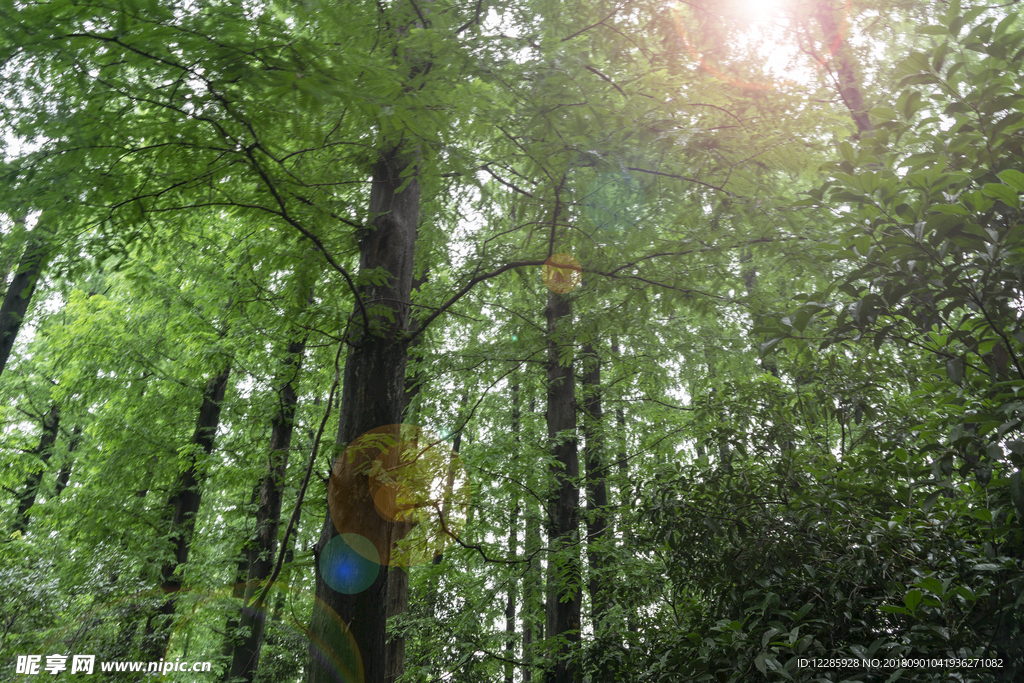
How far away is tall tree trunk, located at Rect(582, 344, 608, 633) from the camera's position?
6336mm

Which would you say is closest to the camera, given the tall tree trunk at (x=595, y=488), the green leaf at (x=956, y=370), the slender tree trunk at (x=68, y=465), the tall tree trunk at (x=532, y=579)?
the green leaf at (x=956, y=370)

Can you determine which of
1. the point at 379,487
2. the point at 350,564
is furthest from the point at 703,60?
the point at 350,564

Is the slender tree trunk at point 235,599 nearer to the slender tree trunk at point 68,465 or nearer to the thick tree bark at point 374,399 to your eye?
the slender tree trunk at point 68,465

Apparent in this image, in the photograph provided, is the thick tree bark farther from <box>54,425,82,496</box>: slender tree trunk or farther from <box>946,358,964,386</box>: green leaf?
<box>54,425,82,496</box>: slender tree trunk

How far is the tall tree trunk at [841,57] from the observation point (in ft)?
21.3

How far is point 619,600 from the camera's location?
538 cm

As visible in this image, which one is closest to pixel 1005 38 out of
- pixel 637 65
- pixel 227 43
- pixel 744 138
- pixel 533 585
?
pixel 744 138

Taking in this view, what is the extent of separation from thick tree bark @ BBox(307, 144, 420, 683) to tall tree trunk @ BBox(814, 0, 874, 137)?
5.56m

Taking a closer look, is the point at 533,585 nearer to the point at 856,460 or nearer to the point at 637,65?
the point at 856,460

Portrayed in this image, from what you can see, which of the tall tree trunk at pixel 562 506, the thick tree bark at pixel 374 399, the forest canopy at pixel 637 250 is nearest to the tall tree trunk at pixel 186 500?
the forest canopy at pixel 637 250

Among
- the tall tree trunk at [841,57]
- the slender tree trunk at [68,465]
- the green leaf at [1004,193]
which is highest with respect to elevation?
the tall tree trunk at [841,57]

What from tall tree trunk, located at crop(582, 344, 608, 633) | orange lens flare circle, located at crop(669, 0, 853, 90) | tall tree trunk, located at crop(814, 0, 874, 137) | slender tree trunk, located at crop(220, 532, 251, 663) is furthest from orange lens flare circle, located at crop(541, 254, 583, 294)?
slender tree trunk, located at crop(220, 532, 251, 663)

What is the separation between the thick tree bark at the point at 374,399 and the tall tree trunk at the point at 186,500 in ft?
Answer: 25.0

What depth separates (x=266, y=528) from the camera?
941cm
